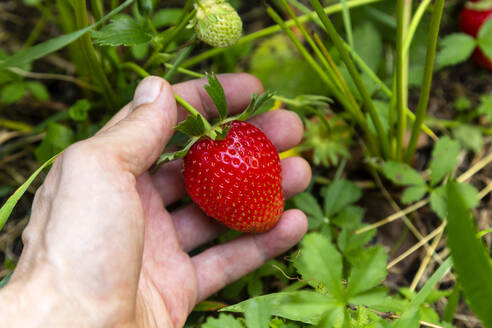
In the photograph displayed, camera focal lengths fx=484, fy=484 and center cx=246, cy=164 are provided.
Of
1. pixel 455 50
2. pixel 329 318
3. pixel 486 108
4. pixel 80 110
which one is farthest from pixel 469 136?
pixel 80 110

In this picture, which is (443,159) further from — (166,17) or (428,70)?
(166,17)

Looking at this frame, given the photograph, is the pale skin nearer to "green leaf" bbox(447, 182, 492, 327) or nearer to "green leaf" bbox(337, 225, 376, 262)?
"green leaf" bbox(337, 225, 376, 262)

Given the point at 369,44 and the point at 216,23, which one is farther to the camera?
the point at 369,44

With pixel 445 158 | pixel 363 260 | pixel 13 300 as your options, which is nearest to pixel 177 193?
pixel 13 300

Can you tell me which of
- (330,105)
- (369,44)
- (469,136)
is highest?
(369,44)

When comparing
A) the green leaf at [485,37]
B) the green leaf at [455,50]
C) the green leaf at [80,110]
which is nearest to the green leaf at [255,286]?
the green leaf at [80,110]

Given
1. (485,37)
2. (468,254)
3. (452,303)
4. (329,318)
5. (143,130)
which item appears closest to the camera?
(468,254)

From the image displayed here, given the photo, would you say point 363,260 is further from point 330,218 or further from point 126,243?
point 330,218
